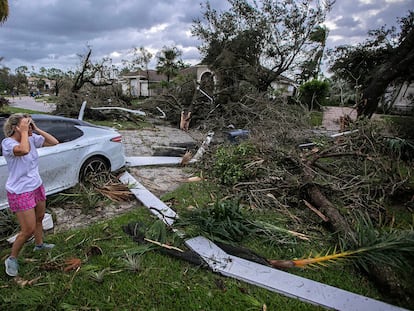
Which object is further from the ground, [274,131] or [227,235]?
[274,131]

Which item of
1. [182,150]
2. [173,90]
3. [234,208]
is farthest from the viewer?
[173,90]

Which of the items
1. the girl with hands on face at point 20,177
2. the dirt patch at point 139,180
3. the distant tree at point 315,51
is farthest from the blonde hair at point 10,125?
the distant tree at point 315,51

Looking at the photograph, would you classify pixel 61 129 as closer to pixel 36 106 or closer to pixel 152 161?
pixel 152 161

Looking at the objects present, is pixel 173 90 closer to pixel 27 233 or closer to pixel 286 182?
pixel 286 182

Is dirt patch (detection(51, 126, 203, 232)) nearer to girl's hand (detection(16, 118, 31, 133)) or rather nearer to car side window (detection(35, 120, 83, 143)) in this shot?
car side window (detection(35, 120, 83, 143))

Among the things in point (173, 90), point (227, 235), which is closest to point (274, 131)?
point (227, 235)

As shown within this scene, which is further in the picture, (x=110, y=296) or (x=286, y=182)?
(x=286, y=182)

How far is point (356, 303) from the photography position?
243 centimetres

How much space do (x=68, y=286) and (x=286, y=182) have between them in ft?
12.2

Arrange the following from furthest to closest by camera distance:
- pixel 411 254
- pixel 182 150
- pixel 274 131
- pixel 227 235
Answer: pixel 182 150 → pixel 274 131 → pixel 227 235 → pixel 411 254

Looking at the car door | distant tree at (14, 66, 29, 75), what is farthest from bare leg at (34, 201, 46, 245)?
distant tree at (14, 66, 29, 75)

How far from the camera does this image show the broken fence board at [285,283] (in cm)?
242

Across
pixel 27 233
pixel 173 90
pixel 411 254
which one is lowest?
pixel 411 254

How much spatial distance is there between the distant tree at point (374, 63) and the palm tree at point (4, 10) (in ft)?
39.3
